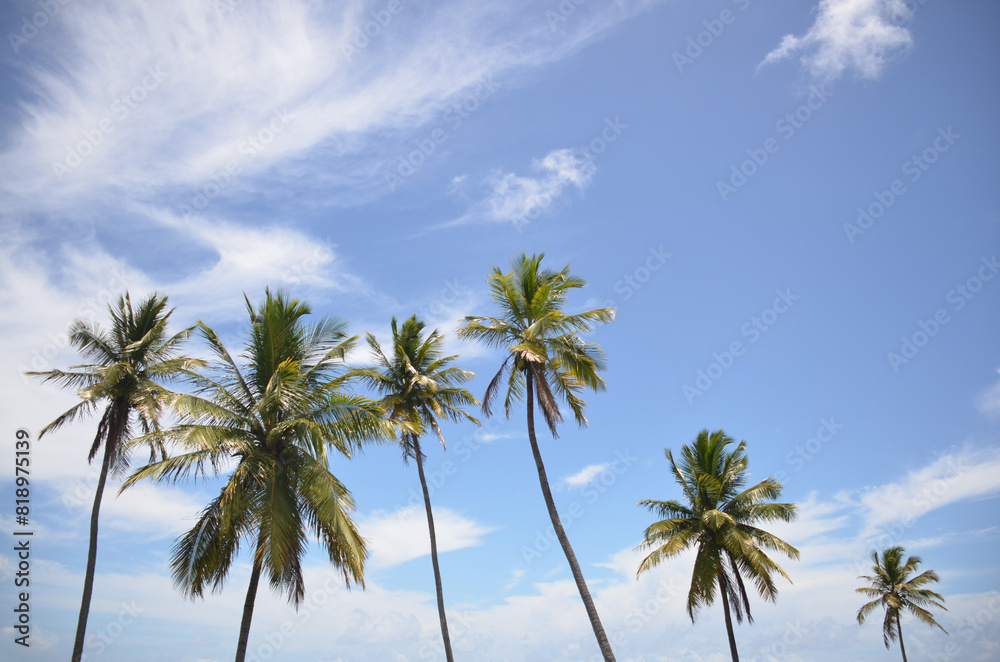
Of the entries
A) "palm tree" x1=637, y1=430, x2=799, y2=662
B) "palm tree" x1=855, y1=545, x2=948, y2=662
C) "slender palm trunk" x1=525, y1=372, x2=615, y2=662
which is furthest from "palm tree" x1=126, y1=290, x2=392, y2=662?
"palm tree" x1=855, y1=545, x2=948, y2=662

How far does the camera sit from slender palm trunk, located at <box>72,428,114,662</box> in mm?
17297

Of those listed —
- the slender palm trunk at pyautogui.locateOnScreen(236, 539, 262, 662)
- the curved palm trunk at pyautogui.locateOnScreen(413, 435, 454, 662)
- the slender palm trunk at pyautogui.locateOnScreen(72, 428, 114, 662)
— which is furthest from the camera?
the curved palm trunk at pyautogui.locateOnScreen(413, 435, 454, 662)

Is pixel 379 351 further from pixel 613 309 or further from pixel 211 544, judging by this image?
pixel 211 544

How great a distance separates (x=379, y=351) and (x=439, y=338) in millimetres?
2687

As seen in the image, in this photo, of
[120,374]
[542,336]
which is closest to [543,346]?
[542,336]

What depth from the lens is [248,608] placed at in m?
14.4

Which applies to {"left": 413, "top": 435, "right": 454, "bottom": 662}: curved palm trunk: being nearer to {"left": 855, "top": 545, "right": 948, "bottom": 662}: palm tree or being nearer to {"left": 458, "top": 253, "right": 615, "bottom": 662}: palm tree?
{"left": 458, "top": 253, "right": 615, "bottom": 662}: palm tree

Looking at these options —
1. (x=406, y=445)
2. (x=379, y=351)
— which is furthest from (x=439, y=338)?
(x=406, y=445)

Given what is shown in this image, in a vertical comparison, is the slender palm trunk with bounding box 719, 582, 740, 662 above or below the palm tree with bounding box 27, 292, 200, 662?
below

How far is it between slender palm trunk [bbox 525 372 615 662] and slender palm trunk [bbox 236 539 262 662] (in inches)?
352

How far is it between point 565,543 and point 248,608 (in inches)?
365

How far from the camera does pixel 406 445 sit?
1024 inches

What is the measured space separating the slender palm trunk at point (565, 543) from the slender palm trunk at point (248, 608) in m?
8.94

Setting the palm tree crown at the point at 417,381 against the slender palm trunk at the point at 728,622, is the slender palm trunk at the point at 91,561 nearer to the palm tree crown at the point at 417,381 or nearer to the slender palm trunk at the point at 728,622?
the palm tree crown at the point at 417,381
